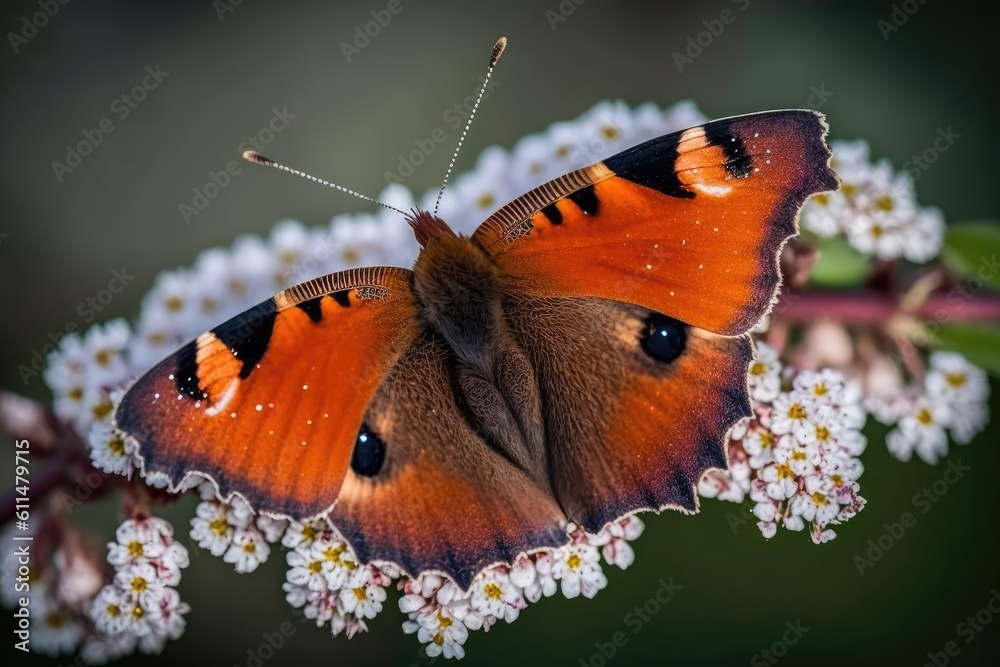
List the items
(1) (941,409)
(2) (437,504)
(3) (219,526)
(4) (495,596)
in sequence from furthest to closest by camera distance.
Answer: (1) (941,409) → (3) (219,526) → (4) (495,596) → (2) (437,504)

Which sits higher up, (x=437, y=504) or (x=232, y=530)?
(x=232, y=530)

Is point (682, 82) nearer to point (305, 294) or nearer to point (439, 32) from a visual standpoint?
point (439, 32)

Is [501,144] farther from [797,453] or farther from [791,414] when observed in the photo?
[797,453]

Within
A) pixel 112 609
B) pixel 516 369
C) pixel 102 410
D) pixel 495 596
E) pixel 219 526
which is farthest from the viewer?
pixel 102 410

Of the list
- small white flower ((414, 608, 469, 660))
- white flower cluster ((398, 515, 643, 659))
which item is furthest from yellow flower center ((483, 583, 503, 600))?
small white flower ((414, 608, 469, 660))

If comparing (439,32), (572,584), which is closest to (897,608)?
(572,584)

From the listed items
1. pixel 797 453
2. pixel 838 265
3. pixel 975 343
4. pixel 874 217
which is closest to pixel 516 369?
pixel 797 453

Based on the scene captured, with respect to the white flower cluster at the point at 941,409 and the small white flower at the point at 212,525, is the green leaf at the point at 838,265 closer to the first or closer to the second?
the white flower cluster at the point at 941,409

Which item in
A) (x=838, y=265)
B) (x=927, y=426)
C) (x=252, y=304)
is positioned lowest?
(x=927, y=426)

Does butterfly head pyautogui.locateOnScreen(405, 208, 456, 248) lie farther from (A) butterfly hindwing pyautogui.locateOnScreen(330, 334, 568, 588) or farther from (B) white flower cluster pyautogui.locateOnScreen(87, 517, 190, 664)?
(B) white flower cluster pyautogui.locateOnScreen(87, 517, 190, 664)
